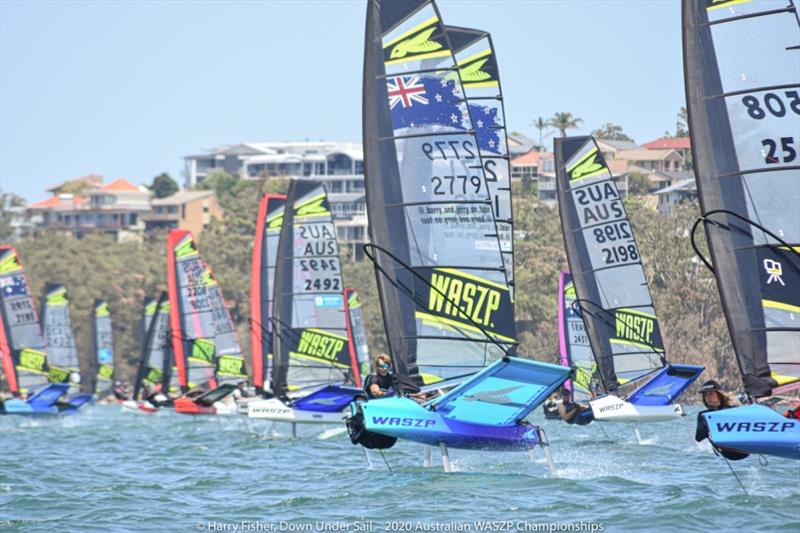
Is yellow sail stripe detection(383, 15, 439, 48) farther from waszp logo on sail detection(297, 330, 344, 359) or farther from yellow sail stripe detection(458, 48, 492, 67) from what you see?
waszp logo on sail detection(297, 330, 344, 359)

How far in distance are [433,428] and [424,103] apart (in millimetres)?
4886

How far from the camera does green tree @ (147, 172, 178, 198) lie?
139625 mm

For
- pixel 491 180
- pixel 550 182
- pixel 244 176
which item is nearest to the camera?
pixel 491 180

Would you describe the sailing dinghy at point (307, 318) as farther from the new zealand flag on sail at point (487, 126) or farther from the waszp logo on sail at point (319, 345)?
the new zealand flag on sail at point (487, 126)

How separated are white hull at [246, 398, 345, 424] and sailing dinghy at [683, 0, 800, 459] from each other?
1245 cm

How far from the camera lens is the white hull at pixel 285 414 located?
27.2m

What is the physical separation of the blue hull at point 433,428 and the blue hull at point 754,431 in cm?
318

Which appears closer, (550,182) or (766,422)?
(766,422)

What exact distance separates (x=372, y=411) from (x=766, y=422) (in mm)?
4699

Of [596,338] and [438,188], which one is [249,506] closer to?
[438,188]

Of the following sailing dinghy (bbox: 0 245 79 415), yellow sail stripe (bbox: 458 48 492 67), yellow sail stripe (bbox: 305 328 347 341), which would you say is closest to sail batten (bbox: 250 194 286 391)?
yellow sail stripe (bbox: 305 328 347 341)

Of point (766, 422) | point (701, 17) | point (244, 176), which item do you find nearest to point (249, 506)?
point (766, 422)

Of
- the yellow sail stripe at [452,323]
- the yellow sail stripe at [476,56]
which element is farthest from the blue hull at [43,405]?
the yellow sail stripe at [452,323]

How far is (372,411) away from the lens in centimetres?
1639
